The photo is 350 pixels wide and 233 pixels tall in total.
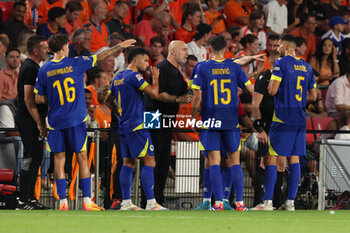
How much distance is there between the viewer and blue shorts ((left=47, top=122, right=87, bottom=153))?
836cm

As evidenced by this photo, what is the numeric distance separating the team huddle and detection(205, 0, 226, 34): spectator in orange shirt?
4581mm

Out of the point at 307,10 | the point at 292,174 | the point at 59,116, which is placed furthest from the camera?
the point at 307,10

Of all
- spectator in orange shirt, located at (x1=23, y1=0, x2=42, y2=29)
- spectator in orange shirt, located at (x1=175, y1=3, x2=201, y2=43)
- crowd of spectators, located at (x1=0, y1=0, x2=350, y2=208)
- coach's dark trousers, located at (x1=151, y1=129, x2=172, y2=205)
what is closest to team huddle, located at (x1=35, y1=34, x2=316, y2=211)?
coach's dark trousers, located at (x1=151, y1=129, x2=172, y2=205)

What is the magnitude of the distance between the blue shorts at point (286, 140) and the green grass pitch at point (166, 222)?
4.09 feet

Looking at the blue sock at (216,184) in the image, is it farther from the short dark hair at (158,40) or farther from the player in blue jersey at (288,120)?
the short dark hair at (158,40)

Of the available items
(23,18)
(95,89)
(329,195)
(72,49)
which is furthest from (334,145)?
(23,18)

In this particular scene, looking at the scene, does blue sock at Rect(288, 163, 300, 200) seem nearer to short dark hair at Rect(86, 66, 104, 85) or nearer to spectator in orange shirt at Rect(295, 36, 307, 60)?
short dark hair at Rect(86, 66, 104, 85)

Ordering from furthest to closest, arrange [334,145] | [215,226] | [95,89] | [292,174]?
[95,89], [334,145], [292,174], [215,226]

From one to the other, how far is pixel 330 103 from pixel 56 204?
536cm

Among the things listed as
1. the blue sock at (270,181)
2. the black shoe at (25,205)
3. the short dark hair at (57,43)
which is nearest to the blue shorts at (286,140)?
the blue sock at (270,181)

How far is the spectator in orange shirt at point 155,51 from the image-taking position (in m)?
11.9

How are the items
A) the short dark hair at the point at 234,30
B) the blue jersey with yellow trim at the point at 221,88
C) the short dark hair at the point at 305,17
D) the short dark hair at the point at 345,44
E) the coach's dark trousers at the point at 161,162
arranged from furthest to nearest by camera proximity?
the short dark hair at the point at 305,17 → the short dark hair at the point at 345,44 → the short dark hair at the point at 234,30 → the coach's dark trousers at the point at 161,162 → the blue jersey with yellow trim at the point at 221,88

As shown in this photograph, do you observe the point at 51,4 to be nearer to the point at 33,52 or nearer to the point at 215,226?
the point at 33,52

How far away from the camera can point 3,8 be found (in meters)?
12.0
